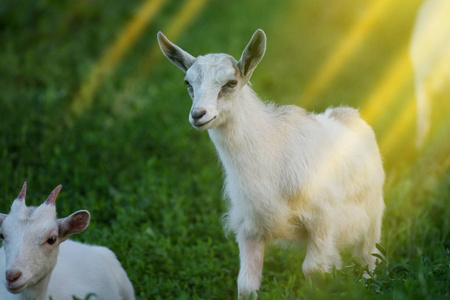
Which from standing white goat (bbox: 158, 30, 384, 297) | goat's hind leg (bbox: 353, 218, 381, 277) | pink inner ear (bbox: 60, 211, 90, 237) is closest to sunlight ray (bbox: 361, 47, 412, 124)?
goat's hind leg (bbox: 353, 218, 381, 277)

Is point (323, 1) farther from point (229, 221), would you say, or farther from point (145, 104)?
point (229, 221)

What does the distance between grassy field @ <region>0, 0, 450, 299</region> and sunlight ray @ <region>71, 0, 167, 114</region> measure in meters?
0.04

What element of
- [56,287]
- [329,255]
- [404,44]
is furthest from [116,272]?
[404,44]

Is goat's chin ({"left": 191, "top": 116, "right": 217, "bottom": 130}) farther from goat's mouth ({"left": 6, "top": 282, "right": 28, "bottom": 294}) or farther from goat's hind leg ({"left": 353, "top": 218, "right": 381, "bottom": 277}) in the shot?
goat's hind leg ({"left": 353, "top": 218, "right": 381, "bottom": 277})

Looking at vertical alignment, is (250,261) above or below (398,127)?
below

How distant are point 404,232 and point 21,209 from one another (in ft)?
12.6

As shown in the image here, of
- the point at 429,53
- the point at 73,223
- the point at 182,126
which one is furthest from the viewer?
the point at 182,126

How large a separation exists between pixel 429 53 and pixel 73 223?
18.5 ft

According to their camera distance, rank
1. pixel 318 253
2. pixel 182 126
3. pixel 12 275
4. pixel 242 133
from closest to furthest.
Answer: pixel 12 275 < pixel 242 133 < pixel 318 253 < pixel 182 126

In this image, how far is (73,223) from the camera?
14.1 ft

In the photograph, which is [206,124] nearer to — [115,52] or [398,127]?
[398,127]

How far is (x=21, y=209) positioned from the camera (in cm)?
415

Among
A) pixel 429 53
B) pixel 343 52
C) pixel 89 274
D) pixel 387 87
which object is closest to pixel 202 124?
pixel 89 274

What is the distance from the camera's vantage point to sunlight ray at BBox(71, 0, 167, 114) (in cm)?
915
